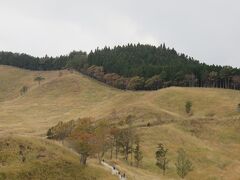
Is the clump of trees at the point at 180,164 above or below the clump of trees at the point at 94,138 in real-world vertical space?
below

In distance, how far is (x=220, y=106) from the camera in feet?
581

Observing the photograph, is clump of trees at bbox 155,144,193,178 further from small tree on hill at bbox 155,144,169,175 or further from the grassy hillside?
the grassy hillside

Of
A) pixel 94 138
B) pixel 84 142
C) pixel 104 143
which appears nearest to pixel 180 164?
pixel 104 143

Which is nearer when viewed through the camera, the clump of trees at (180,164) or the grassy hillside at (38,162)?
the grassy hillside at (38,162)

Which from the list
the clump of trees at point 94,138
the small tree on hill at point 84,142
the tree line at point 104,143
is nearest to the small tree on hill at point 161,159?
the tree line at point 104,143

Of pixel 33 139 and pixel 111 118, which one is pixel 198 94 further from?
pixel 33 139

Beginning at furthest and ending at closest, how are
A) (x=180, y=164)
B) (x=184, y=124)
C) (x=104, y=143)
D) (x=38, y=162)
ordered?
(x=184, y=124) → (x=180, y=164) → (x=104, y=143) → (x=38, y=162)

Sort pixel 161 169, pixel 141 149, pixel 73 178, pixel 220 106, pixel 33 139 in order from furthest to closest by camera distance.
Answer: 1. pixel 220 106
2. pixel 141 149
3. pixel 161 169
4. pixel 33 139
5. pixel 73 178

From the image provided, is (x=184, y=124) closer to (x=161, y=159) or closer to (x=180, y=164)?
(x=161, y=159)

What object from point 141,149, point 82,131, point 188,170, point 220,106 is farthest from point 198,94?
point 82,131

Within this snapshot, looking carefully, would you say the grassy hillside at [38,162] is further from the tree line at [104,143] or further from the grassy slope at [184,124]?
the grassy slope at [184,124]

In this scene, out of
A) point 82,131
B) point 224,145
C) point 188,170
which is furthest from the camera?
point 224,145

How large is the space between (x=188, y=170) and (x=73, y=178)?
1483 inches

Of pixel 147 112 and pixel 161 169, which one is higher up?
pixel 147 112
